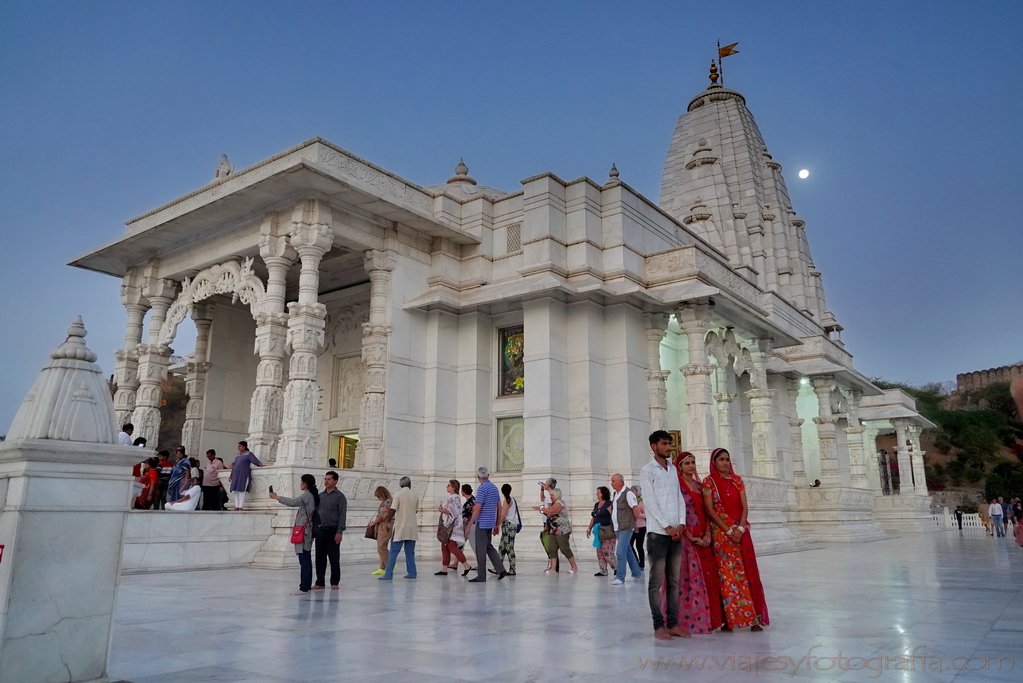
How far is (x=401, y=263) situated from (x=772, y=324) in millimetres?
9601

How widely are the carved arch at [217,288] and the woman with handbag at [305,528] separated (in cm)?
747

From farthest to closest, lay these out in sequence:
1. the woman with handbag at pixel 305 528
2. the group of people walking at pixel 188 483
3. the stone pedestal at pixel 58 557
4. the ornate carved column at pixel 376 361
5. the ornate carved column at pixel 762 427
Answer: the ornate carved column at pixel 762 427 → the ornate carved column at pixel 376 361 → the group of people walking at pixel 188 483 → the woman with handbag at pixel 305 528 → the stone pedestal at pixel 58 557

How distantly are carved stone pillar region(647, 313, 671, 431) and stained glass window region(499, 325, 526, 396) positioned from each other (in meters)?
2.83

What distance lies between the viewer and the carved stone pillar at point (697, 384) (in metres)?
15.6

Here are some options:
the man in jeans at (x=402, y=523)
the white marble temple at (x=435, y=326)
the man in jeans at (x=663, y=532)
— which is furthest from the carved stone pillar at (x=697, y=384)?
the man in jeans at (x=663, y=532)

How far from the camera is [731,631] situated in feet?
18.8

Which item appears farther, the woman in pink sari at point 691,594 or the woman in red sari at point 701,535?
the woman in red sari at point 701,535

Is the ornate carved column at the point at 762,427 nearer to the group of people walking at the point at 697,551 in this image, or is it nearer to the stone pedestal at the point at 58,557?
the group of people walking at the point at 697,551

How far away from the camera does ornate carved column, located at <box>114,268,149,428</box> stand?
1783cm

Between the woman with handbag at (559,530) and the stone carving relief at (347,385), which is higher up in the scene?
the stone carving relief at (347,385)

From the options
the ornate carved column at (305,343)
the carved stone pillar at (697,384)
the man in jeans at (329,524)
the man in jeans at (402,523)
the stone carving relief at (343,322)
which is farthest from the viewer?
the stone carving relief at (343,322)

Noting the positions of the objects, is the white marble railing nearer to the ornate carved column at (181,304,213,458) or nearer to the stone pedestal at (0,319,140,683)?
the ornate carved column at (181,304,213,458)

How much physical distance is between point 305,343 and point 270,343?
0.98 meters

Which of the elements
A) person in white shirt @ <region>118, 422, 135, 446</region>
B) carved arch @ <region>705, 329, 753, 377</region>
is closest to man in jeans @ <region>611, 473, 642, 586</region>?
carved arch @ <region>705, 329, 753, 377</region>
